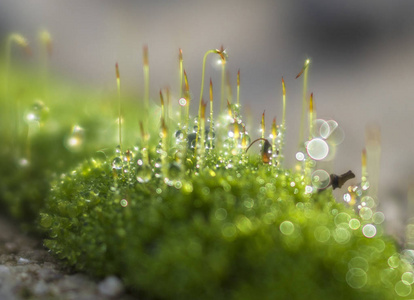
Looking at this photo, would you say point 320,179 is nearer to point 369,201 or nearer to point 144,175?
point 369,201

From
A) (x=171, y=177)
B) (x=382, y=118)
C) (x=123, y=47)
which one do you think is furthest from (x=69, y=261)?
(x=382, y=118)

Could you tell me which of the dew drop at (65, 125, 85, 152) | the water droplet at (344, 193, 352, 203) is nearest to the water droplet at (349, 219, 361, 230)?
the water droplet at (344, 193, 352, 203)

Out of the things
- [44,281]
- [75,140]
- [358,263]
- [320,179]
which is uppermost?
[75,140]

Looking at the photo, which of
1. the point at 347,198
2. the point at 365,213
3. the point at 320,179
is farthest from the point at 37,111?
the point at 365,213

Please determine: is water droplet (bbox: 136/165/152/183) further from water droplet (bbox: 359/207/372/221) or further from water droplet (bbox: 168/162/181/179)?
water droplet (bbox: 359/207/372/221)

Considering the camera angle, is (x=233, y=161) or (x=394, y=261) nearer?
(x=394, y=261)

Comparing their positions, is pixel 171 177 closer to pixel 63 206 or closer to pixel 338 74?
pixel 63 206
